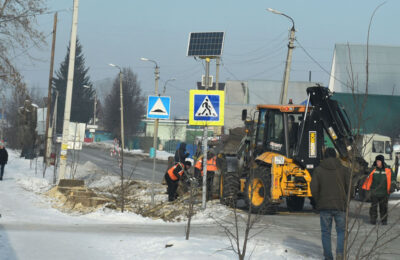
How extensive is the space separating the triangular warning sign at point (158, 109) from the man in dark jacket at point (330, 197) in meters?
7.78

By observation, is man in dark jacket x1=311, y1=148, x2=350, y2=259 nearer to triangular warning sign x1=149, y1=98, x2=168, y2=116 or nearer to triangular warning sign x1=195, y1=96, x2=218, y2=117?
triangular warning sign x1=195, y1=96, x2=218, y2=117

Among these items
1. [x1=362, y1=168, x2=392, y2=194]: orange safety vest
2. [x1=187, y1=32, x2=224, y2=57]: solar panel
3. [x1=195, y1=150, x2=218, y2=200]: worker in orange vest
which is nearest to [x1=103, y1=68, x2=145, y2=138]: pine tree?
[x1=187, y1=32, x2=224, y2=57]: solar panel

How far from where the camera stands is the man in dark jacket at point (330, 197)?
29.8 feet

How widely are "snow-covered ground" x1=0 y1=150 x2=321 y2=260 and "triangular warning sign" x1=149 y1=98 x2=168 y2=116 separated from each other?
2.84 m

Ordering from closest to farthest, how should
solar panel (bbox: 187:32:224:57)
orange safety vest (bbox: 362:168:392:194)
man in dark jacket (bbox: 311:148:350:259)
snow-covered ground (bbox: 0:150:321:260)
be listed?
1. man in dark jacket (bbox: 311:148:350:259)
2. snow-covered ground (bbox: 0:150:321:260)
3. orange safety vest (bbox: 362:168:392:194)
4. solar panel (bbox: 187:32:224:57)

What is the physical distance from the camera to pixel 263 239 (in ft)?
38.2

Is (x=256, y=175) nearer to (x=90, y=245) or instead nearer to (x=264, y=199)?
(x=264, y=199)

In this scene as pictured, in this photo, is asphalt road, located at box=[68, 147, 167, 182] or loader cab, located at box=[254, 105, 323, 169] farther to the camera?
asphalt road, located at box=[68, 147, 167, 182]

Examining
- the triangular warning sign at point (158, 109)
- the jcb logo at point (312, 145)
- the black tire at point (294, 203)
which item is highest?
the triangular warning sign at point (158, 109)

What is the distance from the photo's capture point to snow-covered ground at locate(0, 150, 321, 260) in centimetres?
955

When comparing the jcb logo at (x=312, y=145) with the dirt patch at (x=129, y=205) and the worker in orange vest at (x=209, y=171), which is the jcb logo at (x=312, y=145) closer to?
the dirt patch at (x=129, y=205)

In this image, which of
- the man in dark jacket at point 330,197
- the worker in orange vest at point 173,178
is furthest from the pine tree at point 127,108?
the man in dark jacket at point 330,197

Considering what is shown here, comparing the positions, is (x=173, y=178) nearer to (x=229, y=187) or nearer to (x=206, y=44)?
(x=229, y=187)

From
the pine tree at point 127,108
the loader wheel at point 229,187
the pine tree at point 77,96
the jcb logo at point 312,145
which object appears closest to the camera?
the jcb logo at point 312,145
